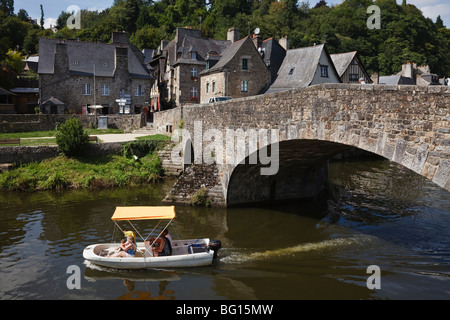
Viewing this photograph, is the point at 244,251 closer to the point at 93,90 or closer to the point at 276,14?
the point at 93,90

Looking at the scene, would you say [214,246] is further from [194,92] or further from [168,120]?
[194,92]

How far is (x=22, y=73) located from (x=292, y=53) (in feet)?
146

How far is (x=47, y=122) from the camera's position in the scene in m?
30.2

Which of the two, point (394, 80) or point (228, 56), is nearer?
point (228, 56)

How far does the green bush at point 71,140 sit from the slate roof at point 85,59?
1624 cm

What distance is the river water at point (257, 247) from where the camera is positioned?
30.7 ft

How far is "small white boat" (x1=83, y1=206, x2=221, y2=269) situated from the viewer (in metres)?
10.5

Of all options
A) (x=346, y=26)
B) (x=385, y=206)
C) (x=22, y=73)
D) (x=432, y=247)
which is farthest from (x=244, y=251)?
(x=346, y=26)

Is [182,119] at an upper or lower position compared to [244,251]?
upper

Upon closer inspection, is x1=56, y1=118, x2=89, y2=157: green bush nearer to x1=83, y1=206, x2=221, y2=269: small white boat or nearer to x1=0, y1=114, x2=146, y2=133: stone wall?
x1=0, y1=114, x2=146, y2=133: stone wall

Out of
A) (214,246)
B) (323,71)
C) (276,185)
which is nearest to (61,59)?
(323,71)

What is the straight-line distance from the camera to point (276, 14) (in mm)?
80812

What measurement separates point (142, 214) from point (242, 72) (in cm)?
2014
